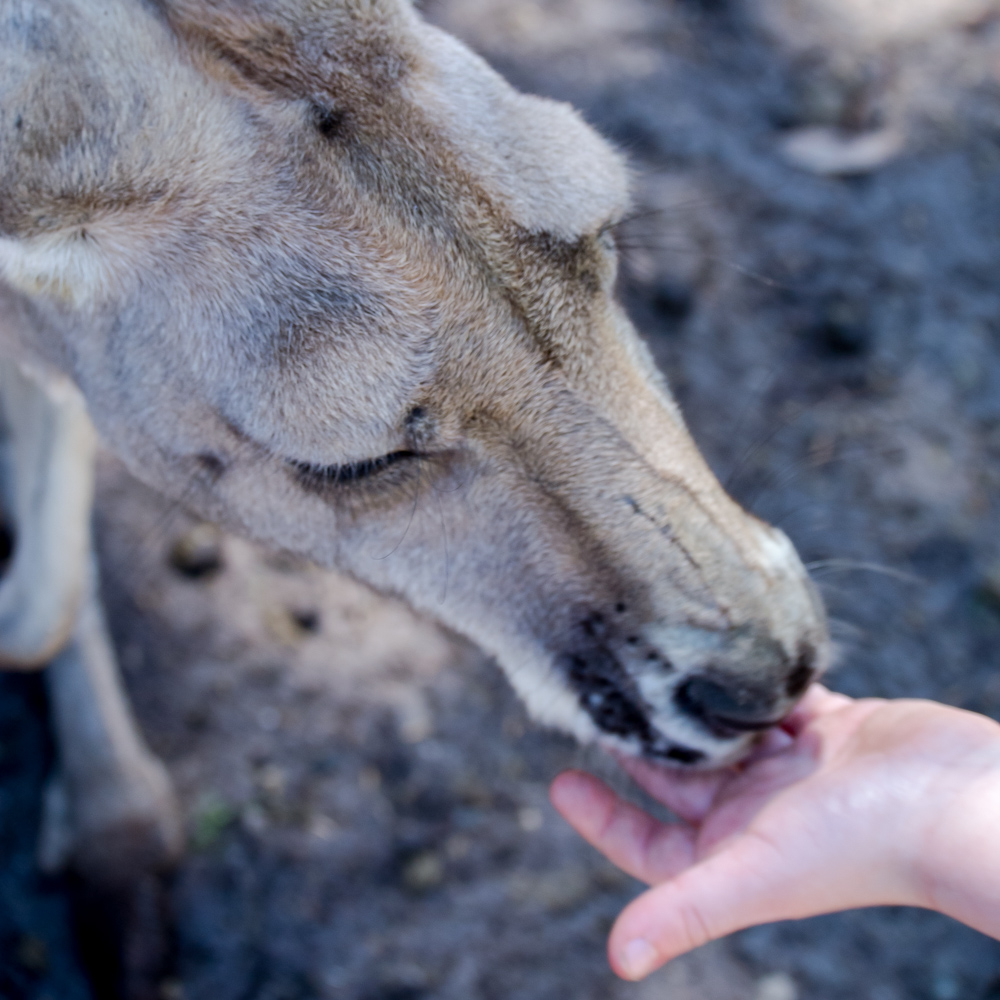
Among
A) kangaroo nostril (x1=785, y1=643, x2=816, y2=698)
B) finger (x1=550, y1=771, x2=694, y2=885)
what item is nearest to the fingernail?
finger (x1=550, y1=771, x2=694, y2=885)

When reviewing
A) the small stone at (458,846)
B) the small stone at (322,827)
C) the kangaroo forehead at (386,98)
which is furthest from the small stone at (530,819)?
the kangaroo forehead at (386,98)

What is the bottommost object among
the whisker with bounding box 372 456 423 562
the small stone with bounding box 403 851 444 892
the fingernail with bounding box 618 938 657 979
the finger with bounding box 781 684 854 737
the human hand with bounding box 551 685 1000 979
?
the small stone with bounding box 403 851 444 892

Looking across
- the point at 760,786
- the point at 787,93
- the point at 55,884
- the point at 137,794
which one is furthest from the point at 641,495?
the point at 787,93

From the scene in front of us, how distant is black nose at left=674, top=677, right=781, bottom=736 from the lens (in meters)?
1.73

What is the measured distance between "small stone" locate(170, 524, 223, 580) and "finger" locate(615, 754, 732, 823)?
1617mm

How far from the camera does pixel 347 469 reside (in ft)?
5.48

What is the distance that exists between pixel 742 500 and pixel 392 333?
1757 mm

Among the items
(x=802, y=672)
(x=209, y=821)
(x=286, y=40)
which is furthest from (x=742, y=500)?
(x=286, y=40)

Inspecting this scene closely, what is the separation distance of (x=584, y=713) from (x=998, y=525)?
6.06 ft

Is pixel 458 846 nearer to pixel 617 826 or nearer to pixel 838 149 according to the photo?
pixel 617 826

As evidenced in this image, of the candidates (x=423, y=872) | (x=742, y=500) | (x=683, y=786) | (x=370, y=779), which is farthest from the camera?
(x=742, y=500)

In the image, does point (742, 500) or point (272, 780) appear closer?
point (272, 780)

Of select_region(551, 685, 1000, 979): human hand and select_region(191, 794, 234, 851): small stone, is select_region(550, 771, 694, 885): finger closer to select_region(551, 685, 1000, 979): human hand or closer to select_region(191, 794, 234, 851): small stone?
select_region(551, 685, 1000, 979): human hand

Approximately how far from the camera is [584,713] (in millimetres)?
1926
